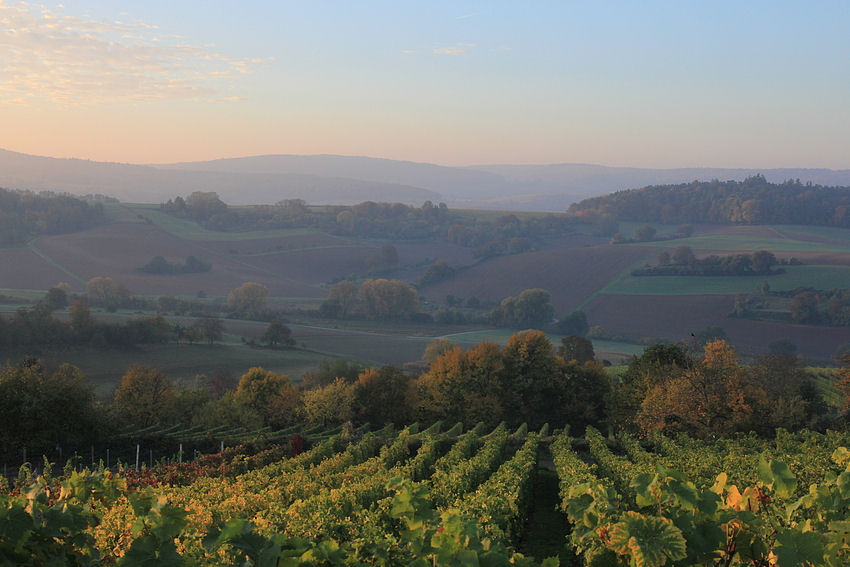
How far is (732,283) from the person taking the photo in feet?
381

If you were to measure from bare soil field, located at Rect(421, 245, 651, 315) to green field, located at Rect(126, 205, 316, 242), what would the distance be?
44.5 meters

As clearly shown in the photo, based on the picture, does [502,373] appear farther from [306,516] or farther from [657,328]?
[657,328]

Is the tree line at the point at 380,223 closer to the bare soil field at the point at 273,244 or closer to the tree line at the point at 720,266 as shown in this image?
the bare soil field at the point at 273,244

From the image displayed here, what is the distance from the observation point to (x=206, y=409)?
141ft

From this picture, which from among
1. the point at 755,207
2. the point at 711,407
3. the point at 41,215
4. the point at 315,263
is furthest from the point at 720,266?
the point at 41,215

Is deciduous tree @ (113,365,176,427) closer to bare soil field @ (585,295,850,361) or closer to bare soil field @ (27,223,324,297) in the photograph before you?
bare soil field @ (585,295,850,361)

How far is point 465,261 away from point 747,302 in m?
65.6

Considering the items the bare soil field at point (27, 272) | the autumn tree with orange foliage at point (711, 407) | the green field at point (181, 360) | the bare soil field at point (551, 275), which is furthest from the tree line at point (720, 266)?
the bare soil field at point (27, 272)

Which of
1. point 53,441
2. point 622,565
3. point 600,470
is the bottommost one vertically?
point 53,441

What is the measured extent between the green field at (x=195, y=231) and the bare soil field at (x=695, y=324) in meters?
79.0

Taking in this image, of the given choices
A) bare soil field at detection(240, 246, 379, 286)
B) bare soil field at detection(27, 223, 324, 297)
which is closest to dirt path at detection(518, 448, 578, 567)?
bare soil field at detection(27, 223, 324, 297)

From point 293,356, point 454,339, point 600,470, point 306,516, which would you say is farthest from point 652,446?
point 454,339

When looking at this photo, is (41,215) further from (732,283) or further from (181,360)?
(732,283)

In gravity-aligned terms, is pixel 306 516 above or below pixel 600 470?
above
